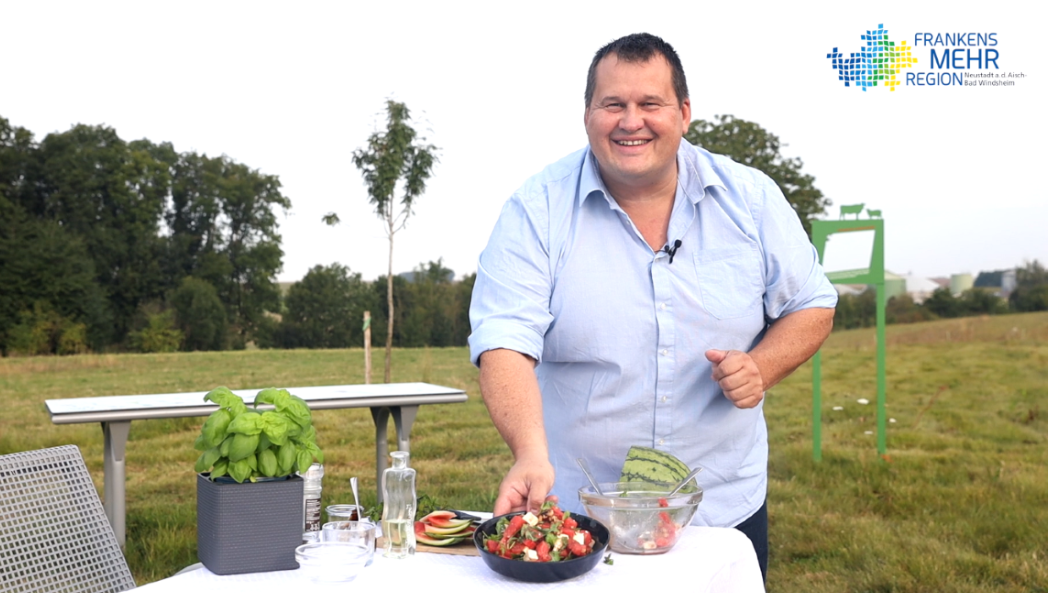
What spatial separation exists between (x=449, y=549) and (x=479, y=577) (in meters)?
0.15

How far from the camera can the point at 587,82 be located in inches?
74.9

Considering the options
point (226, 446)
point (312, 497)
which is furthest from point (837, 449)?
point (226, 446)

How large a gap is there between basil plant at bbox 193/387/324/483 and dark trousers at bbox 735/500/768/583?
1002 millimetres

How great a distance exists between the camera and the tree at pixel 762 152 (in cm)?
1155

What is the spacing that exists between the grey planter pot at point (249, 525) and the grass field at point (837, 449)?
10.0 ft

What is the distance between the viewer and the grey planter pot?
149 centimetres

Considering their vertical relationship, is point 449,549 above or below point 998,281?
Result: below

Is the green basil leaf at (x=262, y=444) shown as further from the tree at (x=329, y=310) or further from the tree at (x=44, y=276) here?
the tree at (x=44, y=276)

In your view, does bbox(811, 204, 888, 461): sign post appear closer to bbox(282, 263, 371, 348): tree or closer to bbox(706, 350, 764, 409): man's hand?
bbox(706, 350, 764, 409): man's hand

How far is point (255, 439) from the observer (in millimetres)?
1479

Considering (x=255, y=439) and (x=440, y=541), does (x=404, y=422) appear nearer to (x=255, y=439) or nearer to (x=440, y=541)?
(x=440, y=541)

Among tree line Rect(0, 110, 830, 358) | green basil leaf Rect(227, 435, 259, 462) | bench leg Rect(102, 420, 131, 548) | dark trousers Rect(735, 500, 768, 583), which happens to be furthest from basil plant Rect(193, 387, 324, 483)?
tree line Rect(0, 110, 830, 358)

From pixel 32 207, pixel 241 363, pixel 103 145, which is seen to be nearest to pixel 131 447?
pixel 241 363

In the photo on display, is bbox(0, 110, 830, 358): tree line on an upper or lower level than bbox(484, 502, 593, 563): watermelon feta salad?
A: upper
